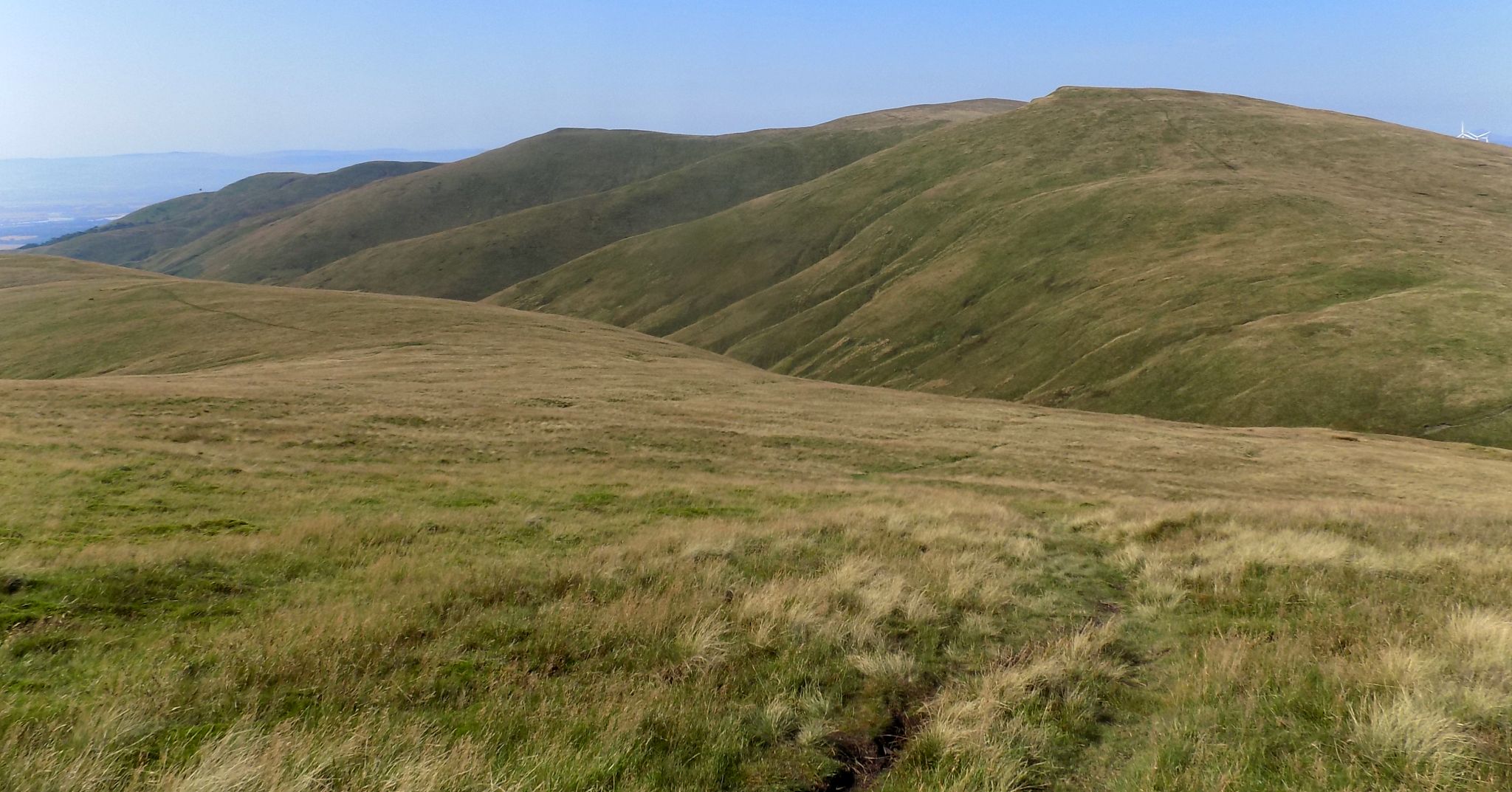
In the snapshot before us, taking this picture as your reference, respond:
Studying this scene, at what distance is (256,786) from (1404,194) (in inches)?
5428

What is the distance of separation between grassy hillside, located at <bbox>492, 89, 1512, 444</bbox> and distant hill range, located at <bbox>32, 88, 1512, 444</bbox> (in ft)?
1.11

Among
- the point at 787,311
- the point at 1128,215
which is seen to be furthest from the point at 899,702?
the point at 787,311

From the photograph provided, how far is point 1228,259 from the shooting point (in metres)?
84.8

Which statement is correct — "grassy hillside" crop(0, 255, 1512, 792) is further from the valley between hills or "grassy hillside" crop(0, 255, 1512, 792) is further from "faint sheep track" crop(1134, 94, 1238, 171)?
"faint sheep track" crop(1134, 94, 1238, 171)

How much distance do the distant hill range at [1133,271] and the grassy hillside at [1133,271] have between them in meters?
0.34

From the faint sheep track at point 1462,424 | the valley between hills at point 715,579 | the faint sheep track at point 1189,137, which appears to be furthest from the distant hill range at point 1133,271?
the valley between hills at point 715,579

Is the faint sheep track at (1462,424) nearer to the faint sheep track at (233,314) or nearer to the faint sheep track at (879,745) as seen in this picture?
the faint sheep track at (879,745)

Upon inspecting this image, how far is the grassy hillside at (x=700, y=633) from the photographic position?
564 cm

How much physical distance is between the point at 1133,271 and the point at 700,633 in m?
99.3

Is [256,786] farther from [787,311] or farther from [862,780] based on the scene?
[787,311]

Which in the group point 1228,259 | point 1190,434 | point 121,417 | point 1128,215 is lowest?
point 1190,434

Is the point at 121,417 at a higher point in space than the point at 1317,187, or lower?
lower

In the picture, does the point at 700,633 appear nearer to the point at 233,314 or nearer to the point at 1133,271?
the point at 233,314

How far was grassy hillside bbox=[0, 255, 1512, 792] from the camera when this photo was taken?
18.5 feet
